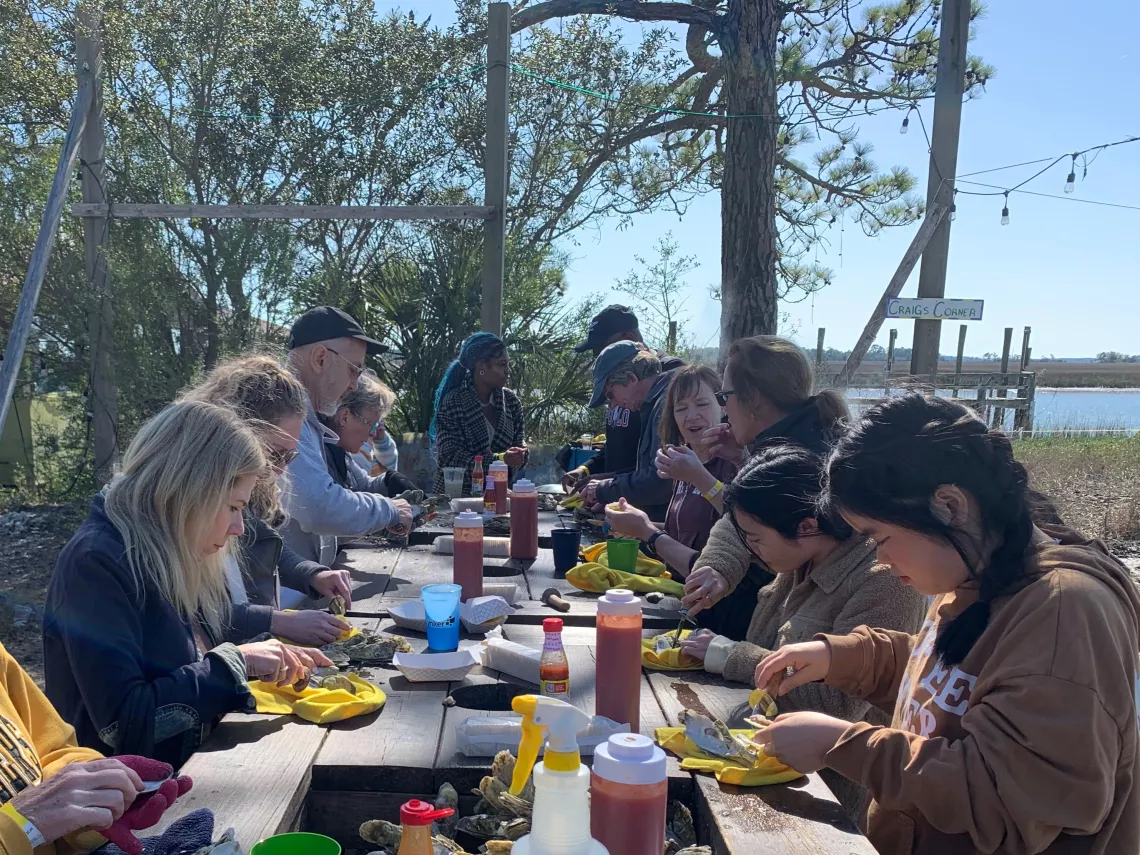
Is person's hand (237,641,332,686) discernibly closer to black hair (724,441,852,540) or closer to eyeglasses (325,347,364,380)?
black hair (724,441,852,540)

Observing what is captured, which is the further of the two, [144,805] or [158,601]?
[158,601]

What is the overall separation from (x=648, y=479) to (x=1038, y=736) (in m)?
3.01

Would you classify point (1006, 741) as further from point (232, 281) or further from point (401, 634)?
point (232, 281)

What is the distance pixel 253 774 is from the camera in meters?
1.62

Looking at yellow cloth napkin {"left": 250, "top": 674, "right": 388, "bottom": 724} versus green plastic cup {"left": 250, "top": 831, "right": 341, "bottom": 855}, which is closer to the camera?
green plastic cup {"left": 250, "top": 831, "right": 341, "bottom": 855}

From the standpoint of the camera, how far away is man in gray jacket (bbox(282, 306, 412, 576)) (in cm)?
325

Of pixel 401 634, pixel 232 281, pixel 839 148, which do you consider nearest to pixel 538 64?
pixel 839 148

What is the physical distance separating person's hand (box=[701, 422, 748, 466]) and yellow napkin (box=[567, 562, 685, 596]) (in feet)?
2.22

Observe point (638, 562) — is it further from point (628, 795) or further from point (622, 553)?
point (628, 795)

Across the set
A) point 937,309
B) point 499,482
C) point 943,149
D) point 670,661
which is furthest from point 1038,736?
point 943,149

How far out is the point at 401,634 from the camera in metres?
2.56

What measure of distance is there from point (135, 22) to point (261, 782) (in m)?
9.40

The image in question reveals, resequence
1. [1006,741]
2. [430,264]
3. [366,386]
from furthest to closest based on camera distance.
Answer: [430,264], [366,386], [1006,741]

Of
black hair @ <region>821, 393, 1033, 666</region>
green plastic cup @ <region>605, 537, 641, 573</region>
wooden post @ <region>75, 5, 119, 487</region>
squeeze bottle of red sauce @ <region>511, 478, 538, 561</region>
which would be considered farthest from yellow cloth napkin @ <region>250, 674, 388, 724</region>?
wooden post @ <region>75, 5, 119, 487</region>
